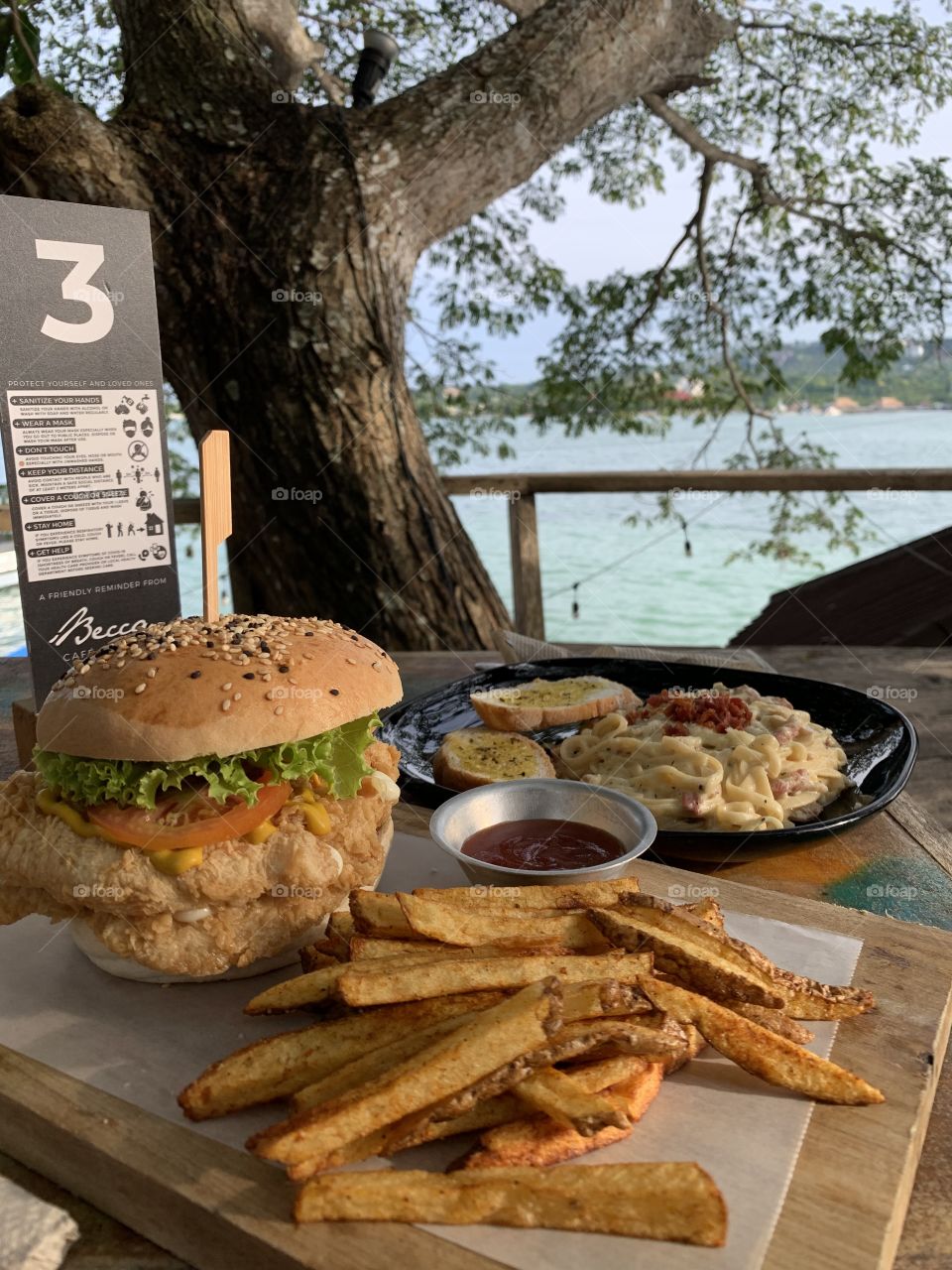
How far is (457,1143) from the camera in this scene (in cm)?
135

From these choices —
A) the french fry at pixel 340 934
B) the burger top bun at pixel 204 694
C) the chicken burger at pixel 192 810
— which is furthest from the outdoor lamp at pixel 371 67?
the french fry at pixel 340 934

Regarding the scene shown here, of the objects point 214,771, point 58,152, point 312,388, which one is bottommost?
point 214,771

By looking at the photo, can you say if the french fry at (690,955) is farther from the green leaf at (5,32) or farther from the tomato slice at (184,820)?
the green leaf at (5,32)

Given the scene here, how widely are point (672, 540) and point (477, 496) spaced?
69.8 feet

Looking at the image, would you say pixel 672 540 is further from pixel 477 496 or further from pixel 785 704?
pixel 785 704

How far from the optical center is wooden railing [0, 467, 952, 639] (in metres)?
5.27

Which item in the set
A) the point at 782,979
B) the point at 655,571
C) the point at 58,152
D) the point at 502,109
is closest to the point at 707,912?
the point at 782,979

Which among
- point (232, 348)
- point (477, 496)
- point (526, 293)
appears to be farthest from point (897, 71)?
point (232, 348)

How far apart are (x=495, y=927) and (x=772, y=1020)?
454 mm

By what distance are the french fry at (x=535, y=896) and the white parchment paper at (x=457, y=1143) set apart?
1.00 ft

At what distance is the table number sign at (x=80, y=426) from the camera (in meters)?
2.41

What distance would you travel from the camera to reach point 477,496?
556cm

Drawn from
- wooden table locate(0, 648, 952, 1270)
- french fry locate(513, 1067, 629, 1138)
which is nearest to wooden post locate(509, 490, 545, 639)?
wooden table locate(0, 648, 952, 1270)

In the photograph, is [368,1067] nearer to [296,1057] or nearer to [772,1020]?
[296,1057]
